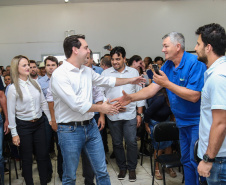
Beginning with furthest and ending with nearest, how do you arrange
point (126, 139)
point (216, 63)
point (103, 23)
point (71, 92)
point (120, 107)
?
point (103, 23)
point (126, 139)
point (120, 107)
point (71, 92)
point (216, 63)

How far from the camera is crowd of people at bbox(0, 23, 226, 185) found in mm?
1560

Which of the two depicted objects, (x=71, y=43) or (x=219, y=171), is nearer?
(x=219, y=171)

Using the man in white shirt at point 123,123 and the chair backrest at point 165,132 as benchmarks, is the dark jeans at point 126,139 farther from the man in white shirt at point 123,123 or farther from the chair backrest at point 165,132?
the chair backrest at point 165,132

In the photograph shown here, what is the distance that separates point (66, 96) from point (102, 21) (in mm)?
7877

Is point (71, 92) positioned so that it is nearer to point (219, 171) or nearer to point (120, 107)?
point (120, 107)

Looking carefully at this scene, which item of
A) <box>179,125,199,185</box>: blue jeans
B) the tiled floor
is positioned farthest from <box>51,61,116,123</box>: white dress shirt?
the tiled floor

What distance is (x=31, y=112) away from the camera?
9.17 feet

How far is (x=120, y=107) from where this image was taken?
8.08 feet

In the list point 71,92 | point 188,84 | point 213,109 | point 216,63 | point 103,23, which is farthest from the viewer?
point 103,23

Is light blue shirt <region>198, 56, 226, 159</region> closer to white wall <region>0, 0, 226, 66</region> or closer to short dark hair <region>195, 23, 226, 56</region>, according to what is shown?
short dark hair <region>195, 23, 226, 56</region>

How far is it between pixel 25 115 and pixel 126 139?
1.41 m

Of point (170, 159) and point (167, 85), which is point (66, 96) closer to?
point (167, 85)

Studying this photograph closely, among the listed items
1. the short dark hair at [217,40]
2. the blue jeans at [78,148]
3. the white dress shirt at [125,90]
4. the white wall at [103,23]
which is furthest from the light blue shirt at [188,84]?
the white wall at [103,23]

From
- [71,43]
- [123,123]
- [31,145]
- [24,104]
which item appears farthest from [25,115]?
[123,123]
